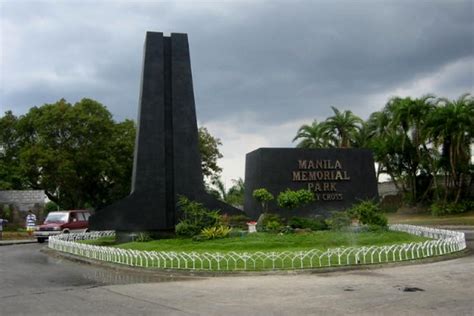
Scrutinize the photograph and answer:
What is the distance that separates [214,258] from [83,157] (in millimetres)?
27023

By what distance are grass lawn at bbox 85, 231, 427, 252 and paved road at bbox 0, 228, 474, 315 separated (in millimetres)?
2943

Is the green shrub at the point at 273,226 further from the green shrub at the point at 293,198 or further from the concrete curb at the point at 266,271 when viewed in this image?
the concrete curb at the point at 266,271

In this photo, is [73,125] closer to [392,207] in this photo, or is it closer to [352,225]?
[352,225]

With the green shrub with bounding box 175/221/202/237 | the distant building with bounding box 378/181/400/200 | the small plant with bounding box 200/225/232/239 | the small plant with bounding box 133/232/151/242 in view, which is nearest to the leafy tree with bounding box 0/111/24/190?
the small plant with bounding box 133/232/151/242

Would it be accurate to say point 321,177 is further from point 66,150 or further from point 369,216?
point 66,150

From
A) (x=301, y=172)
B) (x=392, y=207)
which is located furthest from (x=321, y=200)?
(x=392, y=207)

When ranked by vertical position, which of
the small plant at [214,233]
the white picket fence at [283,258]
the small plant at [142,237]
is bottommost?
the white picket fence at [283,258]

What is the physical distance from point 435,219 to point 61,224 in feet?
80.1

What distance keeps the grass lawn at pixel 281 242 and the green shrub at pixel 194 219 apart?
3.07ft

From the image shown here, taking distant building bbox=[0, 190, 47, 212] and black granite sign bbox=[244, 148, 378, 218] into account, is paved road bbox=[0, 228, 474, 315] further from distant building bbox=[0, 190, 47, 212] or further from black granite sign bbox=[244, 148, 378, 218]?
distant building bbox=[0, 190, 47, 212]

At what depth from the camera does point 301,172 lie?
23984mm

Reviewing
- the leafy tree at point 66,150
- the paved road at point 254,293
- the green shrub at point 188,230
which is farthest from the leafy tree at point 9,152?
the paved road at point 254,293

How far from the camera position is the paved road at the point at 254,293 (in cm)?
773

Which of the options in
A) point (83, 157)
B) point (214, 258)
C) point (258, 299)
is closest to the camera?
point (258, 299)
